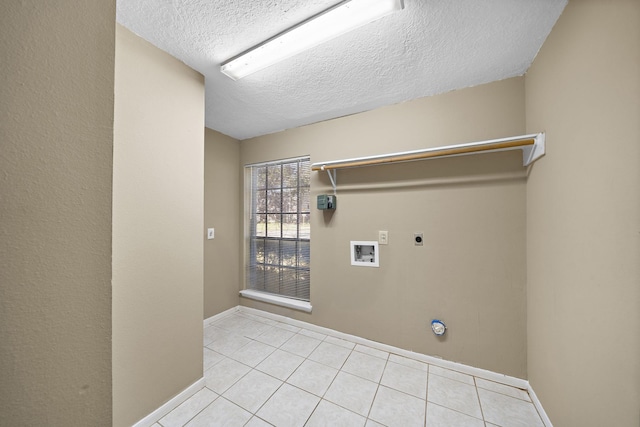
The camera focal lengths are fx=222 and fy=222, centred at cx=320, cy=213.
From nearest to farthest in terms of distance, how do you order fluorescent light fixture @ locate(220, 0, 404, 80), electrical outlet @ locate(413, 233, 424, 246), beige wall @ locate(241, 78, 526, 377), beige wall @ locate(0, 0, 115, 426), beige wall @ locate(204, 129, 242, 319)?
beige wall @ locate(0, 0, 115, 426) → fluorescent light fixture @ locate(220, 0, 404, 80) → beige wall @ locate(241, 78, 526, 377) → electrical outlet @ locate(413, 233, 424, 246) → beige wall @ locate(204, 129, 242, 319)

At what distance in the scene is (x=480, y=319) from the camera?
1.68 metres

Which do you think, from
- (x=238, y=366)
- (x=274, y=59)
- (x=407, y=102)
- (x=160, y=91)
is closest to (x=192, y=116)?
(x=160, y=91)

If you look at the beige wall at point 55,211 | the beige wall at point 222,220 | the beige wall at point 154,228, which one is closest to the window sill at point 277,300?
the beige wall at point 222,220

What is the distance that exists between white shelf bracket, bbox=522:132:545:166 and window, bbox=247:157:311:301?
1.81m

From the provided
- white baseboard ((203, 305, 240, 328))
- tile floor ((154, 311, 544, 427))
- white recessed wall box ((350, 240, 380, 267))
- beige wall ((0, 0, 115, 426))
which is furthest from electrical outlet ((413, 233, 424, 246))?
white baseboard ((203, 305, 240, 328))

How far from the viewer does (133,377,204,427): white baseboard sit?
4.30ft

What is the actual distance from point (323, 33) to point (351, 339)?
2414mm

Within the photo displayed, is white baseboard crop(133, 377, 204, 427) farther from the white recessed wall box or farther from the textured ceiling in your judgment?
the textured ceiling

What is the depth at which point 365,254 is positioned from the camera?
6.98ft

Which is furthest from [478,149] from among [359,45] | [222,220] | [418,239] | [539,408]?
[222,220]

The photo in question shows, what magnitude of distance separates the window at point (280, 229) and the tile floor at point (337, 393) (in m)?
0.75

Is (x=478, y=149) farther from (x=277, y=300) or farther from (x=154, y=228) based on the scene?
(x=277, y=300)

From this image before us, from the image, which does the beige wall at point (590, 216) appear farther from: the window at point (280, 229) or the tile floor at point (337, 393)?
the window at point (280, 229)

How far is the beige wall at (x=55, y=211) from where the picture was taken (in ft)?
1.19
